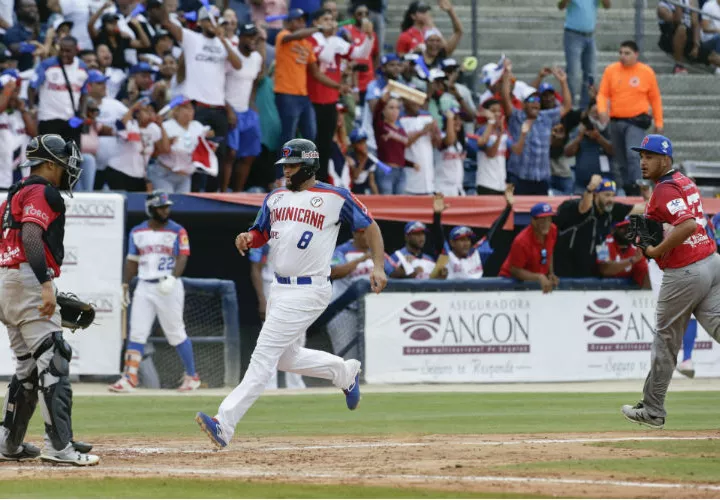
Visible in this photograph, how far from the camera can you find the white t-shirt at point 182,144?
Answer: 1664cm

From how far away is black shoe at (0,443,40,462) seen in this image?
8.56 m

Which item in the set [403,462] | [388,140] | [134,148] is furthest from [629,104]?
[403,462]

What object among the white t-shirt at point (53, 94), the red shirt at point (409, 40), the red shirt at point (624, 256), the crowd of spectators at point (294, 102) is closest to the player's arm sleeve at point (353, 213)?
the crowd of spectators at point (294, 102)

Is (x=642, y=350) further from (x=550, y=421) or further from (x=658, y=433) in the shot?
(x=658, y=433)

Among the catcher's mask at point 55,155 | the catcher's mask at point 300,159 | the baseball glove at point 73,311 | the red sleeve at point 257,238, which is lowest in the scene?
the baseball glove at point 73,311

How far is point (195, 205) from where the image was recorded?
1692 centimetres

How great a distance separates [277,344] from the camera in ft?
29.9

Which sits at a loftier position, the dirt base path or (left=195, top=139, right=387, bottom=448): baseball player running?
(left=195, top=139, right=387, bottom=448): baseball player running

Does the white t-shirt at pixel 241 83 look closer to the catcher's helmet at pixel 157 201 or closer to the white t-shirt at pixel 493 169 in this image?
the catcher's helmet at pixel 157 201

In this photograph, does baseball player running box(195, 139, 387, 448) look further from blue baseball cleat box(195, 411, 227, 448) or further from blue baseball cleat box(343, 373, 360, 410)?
blue baseball cleat box(343, 373, 360, 410)

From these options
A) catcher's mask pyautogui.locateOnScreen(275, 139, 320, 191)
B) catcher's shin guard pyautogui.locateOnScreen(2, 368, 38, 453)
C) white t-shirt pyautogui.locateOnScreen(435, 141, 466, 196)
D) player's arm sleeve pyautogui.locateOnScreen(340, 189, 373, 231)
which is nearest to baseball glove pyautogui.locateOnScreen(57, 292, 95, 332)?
catcher's shin guard pyautogui.locateOnScreen(2, 368, 38, 453)

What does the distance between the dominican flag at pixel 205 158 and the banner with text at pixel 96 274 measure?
1.19 metres

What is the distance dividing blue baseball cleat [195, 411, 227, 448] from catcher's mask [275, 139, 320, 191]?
1.85 meters

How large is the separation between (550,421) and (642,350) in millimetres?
6270
